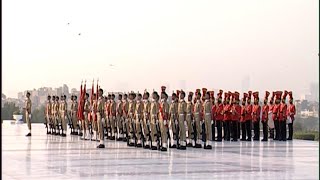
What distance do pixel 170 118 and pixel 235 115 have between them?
530 centimetres

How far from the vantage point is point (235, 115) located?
22109mm

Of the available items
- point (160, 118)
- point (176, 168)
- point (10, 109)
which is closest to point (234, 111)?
point (160, 118)

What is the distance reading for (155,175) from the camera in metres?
10.1

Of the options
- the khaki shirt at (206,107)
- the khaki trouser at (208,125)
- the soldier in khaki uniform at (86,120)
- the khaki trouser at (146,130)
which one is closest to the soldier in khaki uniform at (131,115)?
the khaki trouser at (146,130)

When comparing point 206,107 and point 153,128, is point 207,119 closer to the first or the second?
point 206,107

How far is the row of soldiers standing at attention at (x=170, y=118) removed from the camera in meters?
17.2

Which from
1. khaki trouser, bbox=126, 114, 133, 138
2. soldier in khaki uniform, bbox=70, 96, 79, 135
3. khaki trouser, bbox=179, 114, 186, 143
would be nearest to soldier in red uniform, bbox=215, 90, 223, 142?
khaki trouser, bbox=126, 114, 133, 138

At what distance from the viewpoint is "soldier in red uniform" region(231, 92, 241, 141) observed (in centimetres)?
2200

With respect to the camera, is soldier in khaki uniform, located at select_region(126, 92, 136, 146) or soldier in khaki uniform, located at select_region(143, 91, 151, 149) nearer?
soldier in khaki uniform, located at select_region(143, 91, 151, 149)

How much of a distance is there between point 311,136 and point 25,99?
1101 cm

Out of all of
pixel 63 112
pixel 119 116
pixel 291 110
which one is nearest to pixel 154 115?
pixel 119 116

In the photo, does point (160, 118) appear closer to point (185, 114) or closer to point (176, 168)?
point (185, 114)

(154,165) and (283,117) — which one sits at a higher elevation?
(283,117)

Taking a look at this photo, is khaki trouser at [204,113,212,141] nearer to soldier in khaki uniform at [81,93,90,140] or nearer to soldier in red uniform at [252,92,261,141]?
soldier in red uniform at [252,92,261,141]
